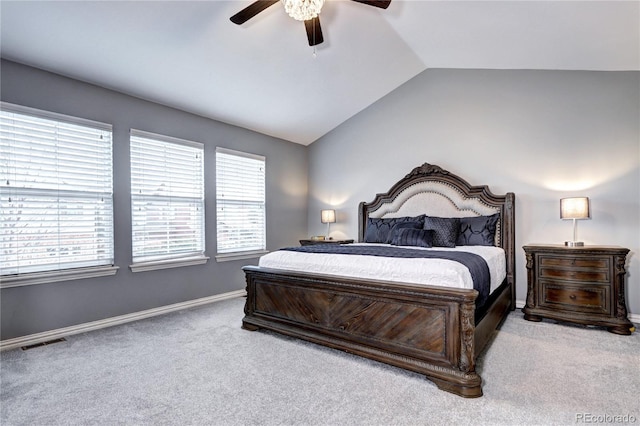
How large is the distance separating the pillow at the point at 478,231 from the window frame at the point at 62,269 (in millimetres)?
3956

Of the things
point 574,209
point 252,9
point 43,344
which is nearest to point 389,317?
point 252,9

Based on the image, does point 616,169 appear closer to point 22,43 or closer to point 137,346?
point 137,346

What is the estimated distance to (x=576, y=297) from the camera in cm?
333

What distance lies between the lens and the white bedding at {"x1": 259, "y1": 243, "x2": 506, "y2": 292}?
7.43ft

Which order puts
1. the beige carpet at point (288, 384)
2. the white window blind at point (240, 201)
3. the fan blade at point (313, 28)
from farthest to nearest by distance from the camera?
the white window blind at point (240, 201), the fan blade at point (313, 28), the beige carpet at point (288, 384)

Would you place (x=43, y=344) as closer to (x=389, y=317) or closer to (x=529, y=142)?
(x=389, y=317)

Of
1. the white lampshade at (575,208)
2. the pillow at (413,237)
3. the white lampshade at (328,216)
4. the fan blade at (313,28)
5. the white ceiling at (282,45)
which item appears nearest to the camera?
the fan blade at (313,28)

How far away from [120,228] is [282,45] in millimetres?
2600

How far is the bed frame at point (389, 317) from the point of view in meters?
2.12

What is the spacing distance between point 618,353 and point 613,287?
2.55ft

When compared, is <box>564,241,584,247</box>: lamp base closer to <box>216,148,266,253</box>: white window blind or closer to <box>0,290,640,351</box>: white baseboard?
<box>0,290,640,351</box>: white baseboard

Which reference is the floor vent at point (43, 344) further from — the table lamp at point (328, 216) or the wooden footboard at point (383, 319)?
the table lamp at point (328, 216)

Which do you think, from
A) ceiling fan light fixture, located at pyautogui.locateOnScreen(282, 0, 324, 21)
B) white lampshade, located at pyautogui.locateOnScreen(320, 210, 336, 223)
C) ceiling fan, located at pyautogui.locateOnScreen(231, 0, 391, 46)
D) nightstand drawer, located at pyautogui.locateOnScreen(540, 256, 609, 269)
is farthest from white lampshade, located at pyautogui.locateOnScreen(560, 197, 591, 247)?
ceiling fan light fixture, located at pyautogui.locateOnScreen(282, 0, 324, 21)

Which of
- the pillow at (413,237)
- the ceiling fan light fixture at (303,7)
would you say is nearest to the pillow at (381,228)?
the pillow at (413,237)
